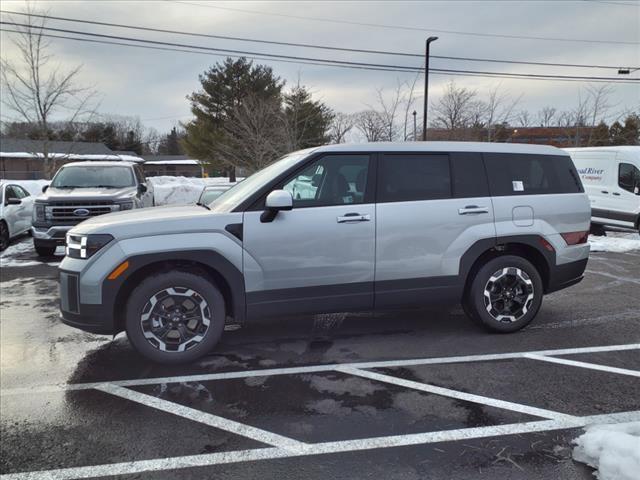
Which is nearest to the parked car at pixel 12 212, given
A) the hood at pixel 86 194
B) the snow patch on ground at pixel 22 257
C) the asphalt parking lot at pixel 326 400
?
the snow patch on ground at pixel 22 257

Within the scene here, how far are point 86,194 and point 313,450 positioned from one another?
314 inches

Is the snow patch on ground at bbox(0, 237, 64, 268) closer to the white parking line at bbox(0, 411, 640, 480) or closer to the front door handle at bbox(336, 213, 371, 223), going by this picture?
the front door handle at bbox(336, 213, 371, 223)

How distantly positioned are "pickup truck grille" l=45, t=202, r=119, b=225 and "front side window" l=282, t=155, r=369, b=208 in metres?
5.87

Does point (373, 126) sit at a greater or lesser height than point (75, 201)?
greater

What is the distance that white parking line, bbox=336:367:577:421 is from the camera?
3234mm

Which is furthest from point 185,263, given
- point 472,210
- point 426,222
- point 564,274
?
point 564,274

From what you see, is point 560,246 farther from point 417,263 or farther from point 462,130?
point 462,130

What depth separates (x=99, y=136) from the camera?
68.4 meters

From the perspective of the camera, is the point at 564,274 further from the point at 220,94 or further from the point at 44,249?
the point at 220,94

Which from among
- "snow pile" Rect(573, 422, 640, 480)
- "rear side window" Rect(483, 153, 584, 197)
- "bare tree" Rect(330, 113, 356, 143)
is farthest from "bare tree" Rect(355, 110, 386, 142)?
"snow pile" Rect(573, 422, 640, 480)

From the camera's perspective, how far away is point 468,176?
4.68 m

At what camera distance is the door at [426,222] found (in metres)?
4.39

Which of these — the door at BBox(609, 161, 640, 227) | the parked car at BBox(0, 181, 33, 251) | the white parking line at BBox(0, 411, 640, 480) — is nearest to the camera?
the white parking line at BBox(0, 411, 640, 480)

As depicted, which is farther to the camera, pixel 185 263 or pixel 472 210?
pixel 472 210
